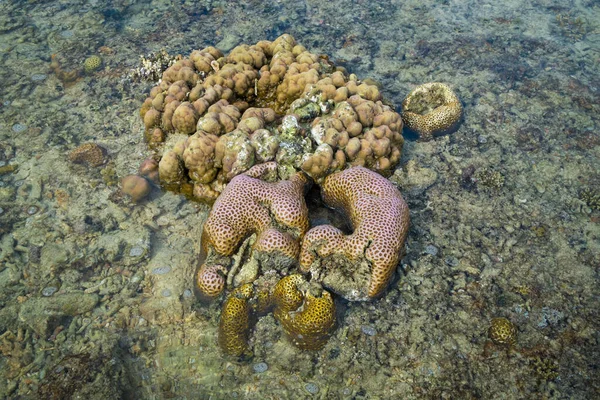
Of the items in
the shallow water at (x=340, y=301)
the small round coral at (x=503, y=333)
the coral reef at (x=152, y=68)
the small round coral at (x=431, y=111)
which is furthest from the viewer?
the coral reef at (x=152, y=68)

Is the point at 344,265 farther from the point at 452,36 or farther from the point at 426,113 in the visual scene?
the point at 452,36

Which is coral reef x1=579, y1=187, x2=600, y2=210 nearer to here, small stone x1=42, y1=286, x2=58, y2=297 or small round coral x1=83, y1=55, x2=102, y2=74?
small stone x1=42, y1=286, x2=58, y2=297

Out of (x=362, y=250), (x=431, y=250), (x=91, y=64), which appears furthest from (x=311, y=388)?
(x=91, y=64)

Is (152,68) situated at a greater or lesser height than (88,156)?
greater

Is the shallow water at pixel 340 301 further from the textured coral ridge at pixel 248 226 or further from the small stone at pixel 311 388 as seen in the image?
the textured coral ridge at pixel 248 226

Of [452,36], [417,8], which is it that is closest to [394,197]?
[452,36]

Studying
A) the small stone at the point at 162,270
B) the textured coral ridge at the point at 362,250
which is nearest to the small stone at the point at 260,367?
the textured coral ridge at the point at 362,250

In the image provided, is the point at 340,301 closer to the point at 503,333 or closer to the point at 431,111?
the point at 503,333
